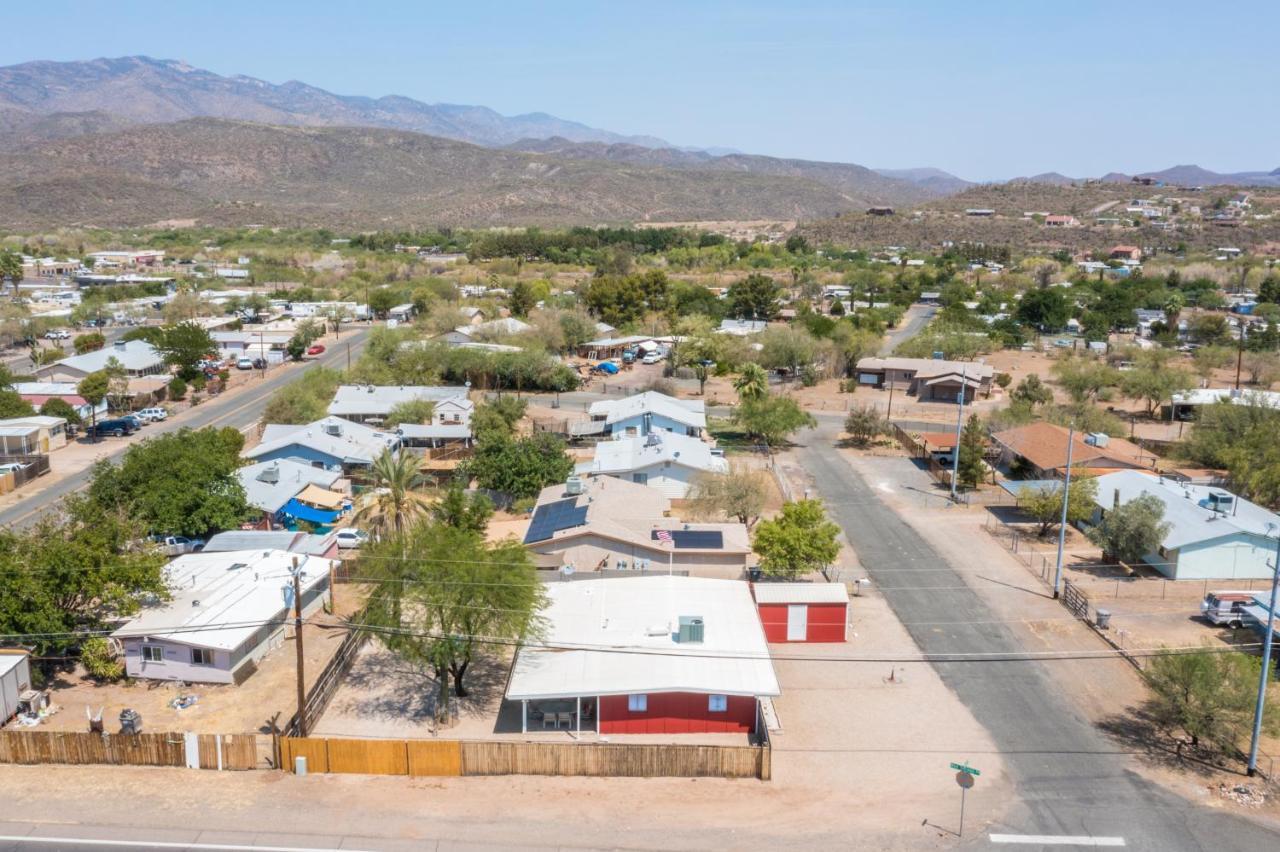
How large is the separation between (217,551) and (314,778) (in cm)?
1366

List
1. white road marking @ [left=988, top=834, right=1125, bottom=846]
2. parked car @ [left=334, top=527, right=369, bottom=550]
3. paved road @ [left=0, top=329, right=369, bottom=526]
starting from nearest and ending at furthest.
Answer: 1. white road marking @ [left=988, top=834, right=1125, bottom=846]
2. parked car @ [left=334, top=527, right=369, bottom=550]
3. paved road @ [left=0, top=329, right=369, bottom=526]

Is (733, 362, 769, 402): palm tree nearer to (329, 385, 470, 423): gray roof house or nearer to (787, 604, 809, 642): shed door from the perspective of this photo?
(329, 385, 470, 423): gray roof house

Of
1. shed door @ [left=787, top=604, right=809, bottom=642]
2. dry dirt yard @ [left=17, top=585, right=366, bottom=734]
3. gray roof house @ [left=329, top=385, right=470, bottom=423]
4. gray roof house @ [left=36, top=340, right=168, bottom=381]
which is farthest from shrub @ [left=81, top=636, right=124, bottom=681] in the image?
gray roof house @ [left=36, top=340, right=168, bottom=381]

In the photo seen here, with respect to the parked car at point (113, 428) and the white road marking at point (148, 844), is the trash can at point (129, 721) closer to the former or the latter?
the white road marking at point (148, 844)

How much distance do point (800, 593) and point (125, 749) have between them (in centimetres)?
1870

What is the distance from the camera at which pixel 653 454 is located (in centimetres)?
4381

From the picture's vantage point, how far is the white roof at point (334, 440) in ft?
150

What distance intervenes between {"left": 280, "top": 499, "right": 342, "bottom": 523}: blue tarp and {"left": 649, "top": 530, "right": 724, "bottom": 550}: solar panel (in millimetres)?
14317

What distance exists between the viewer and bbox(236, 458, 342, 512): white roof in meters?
38.9

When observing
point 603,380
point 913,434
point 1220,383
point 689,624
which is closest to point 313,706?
point 689,624

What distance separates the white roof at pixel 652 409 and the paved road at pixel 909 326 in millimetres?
34762

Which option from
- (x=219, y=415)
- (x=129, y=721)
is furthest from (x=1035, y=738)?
(x=219, y=415)

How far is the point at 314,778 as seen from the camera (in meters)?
22.2

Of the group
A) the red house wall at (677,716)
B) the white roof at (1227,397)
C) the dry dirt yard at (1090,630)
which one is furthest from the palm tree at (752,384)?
the red house wall at (677,716)
